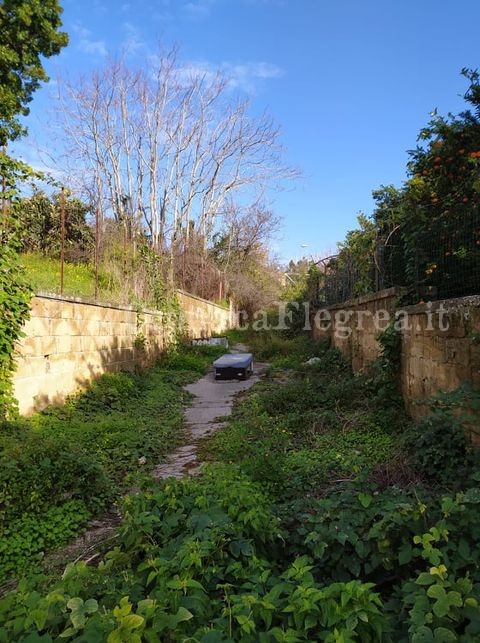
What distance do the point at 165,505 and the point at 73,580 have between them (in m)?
0.72

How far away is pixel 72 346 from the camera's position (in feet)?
21.3

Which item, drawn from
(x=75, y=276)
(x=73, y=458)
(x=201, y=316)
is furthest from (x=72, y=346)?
(x=201, y=316)

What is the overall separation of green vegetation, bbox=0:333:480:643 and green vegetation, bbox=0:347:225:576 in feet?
2.48

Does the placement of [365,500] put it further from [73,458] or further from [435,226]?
[435,226]

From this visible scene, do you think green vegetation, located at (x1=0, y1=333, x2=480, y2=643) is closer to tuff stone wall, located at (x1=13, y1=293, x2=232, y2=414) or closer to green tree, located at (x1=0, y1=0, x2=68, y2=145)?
tuff stone wall, located at (x1=13, y1=293, x2=232, y2=414)

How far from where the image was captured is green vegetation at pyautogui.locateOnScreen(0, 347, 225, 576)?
2.99m

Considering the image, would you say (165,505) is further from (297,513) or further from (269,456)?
(269,456)

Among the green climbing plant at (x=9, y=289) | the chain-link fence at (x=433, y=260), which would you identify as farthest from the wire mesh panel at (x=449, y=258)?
the green climbing plant at (x=9, y=289)

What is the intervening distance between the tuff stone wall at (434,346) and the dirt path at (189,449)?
239cm

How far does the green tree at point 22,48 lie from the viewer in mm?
10914

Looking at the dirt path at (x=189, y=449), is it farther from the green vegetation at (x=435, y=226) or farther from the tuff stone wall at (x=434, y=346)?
the green vegetation at (x=435, y=226)

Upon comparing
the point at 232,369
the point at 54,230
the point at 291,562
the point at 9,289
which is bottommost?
the point at 291,562

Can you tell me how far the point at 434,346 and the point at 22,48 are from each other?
505 inches

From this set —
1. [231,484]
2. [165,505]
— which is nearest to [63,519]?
[165,505]
